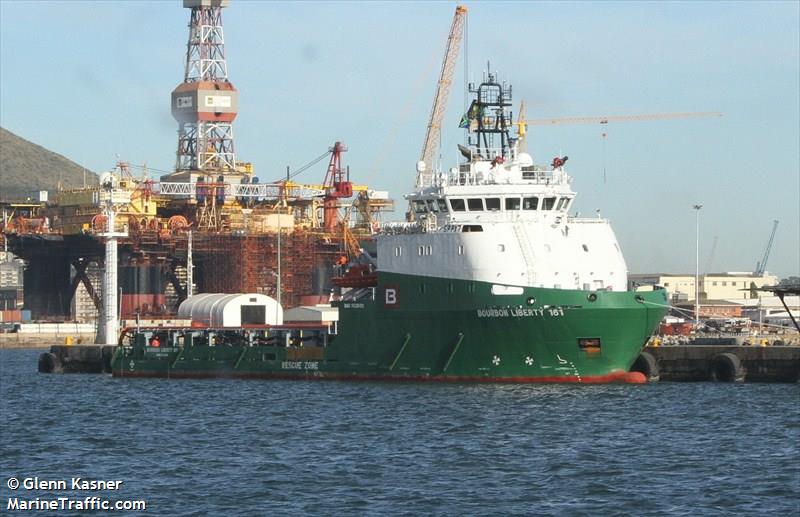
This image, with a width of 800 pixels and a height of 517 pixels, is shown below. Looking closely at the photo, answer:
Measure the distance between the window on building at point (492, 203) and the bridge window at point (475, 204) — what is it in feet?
1.11

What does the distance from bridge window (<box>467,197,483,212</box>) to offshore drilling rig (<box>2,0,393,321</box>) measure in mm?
68505

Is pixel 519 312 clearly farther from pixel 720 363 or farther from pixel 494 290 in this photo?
pixel 720 363

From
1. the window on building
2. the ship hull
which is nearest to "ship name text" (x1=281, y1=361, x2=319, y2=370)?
the ship hull

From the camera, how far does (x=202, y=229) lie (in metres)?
155

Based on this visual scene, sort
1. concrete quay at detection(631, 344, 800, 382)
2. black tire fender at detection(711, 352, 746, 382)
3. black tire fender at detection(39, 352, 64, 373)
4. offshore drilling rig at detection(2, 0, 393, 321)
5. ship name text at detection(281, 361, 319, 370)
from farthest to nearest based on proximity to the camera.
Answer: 1. offshore drilling rig at detection(2, 0, 393, 321)
2. black tire fender at detection(39, 352, 64, 373)
3. ship name text at detection(281, 361, 319, 370)
4. black tire fender at detection(711, 352, 746, 382)
5. concrete quay at detection(631, 344, 800, 382)

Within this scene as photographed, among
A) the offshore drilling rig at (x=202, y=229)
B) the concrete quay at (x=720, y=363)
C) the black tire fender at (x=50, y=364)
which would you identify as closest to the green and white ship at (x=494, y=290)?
the concrete quay at (x=720, y=363)

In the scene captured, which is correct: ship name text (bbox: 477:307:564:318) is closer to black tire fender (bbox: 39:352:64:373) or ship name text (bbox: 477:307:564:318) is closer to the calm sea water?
the calm sea water

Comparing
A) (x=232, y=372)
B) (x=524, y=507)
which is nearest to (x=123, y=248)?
(x=232, y=372)

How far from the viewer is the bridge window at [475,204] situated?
70.1 m

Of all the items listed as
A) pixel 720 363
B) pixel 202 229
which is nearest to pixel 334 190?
pixel 202 229

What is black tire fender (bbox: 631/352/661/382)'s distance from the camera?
74.3 meters

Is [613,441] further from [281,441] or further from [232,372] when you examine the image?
[232,372]

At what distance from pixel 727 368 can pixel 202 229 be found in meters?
89.7

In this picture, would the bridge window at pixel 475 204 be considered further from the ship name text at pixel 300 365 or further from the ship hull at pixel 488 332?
the ship name text at pixel 300 365
